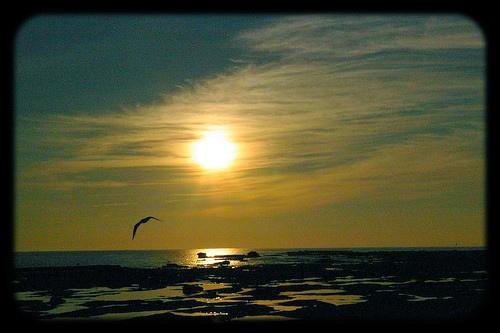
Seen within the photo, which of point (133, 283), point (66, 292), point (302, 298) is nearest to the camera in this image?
point (302, 298)

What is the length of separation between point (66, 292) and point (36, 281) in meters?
2.81

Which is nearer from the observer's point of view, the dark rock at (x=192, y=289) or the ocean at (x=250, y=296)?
the ocean at (x=250, y=296)

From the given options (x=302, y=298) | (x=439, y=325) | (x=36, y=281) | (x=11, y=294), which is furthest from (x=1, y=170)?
(x=36, y=281)

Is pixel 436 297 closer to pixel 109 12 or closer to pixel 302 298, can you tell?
pixel 302 298

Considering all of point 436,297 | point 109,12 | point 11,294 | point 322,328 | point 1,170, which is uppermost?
point 109,12

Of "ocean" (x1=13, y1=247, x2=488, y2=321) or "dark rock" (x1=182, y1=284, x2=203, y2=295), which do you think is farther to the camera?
"dark rock" (x1=182, y1=284, x2=203, y2=295)

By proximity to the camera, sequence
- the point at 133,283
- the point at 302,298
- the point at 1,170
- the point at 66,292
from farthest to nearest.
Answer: the point at 133,283 → the point at 66,292 → the point at 302,298 → the point at 1,170

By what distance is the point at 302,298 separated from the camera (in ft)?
39.5

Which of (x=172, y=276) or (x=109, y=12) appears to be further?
(x=172, y=276)

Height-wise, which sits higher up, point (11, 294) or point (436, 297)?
point (11, 294)

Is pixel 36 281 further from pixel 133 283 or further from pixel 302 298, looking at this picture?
pixel 302 298

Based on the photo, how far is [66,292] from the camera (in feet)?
46.2

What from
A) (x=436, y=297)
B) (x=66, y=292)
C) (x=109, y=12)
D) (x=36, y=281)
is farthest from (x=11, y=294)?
(x=36, y=281)
